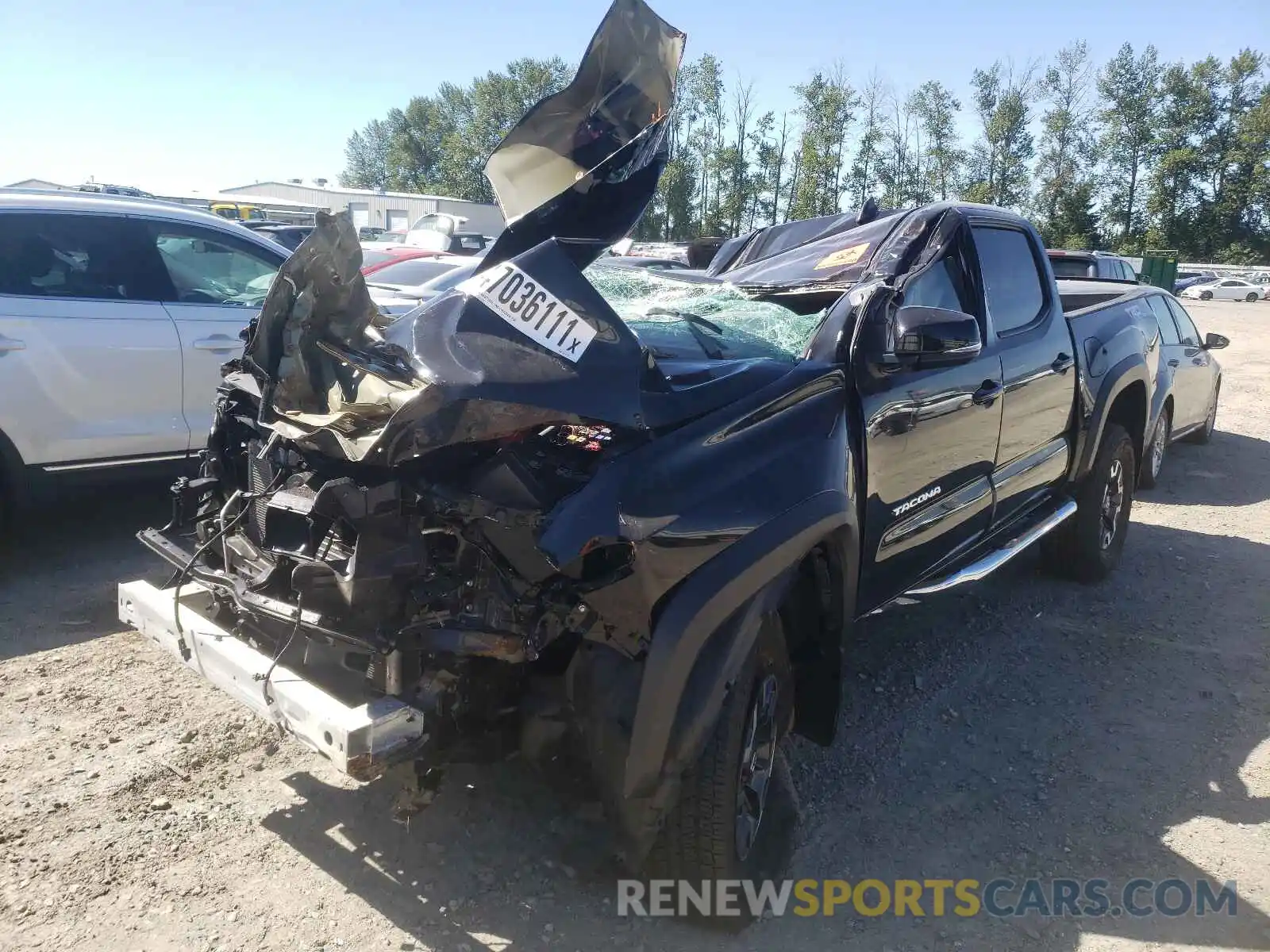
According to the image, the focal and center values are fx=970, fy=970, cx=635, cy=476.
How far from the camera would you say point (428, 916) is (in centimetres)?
265

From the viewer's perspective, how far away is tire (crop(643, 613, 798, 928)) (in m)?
2.47

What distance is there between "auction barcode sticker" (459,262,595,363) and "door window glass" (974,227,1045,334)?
242 cm

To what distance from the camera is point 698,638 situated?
2.35 meters

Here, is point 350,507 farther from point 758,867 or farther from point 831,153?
point 831,153

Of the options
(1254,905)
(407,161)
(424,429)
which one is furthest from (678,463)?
(407,161)

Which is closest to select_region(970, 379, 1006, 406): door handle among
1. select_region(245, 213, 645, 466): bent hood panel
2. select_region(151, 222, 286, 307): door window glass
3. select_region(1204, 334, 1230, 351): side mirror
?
select_region(245, 213, 645, 466): bent hood panel

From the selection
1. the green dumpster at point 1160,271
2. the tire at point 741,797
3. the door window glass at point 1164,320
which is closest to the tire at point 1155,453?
the door window glass at point 1164,320

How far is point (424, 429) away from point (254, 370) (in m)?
0.98

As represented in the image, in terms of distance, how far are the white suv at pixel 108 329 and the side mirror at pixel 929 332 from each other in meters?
3.74

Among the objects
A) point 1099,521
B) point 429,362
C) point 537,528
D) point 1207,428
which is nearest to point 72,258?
point 429,362

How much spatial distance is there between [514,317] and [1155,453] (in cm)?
724

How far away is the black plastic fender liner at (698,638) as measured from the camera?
2299mm

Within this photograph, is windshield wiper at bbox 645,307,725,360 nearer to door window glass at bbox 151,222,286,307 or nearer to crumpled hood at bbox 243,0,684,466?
crumpled hood at bbox 243,0,684,466

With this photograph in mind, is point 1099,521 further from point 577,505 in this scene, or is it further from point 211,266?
point 211,266
